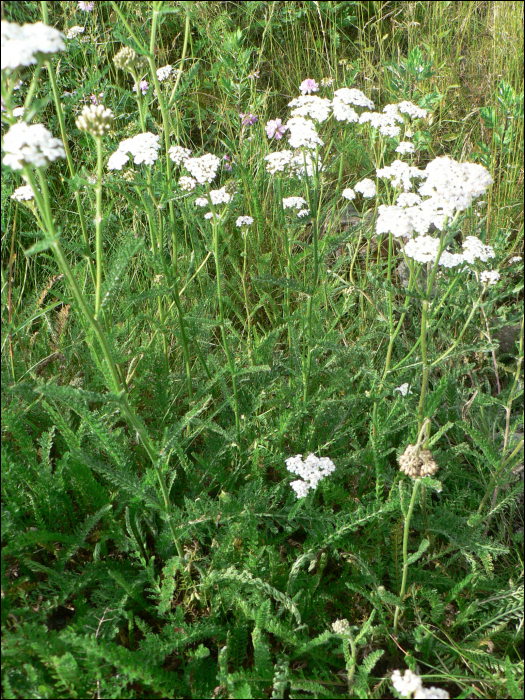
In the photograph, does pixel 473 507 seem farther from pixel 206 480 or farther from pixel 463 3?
pixel 463 3

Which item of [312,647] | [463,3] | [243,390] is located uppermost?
[463,3]

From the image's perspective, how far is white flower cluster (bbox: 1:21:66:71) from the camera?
1.18 meters

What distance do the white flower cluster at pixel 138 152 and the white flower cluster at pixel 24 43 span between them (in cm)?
63

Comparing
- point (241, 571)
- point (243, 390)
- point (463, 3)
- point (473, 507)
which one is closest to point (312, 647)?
point (241, 571)

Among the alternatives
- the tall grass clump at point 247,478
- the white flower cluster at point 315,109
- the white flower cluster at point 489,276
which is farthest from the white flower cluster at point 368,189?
the white flower cluster at point 489,276

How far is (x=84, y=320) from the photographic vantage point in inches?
86.0

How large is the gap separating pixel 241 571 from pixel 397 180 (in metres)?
1.51

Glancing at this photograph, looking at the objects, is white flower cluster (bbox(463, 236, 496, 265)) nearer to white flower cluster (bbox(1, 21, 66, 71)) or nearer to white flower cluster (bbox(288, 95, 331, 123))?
white flower cluster (bbox(288, 95, 331, 123))

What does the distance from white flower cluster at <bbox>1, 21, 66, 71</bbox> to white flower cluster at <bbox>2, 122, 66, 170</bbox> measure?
129 mm

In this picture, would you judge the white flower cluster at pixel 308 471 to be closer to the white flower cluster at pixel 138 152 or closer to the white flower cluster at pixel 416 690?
the white flower cluster at pixel 416 690

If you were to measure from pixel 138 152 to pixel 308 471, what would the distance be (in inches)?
48.6

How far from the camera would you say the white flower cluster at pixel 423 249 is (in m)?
1.75

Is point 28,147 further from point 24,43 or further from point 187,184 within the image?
point 187,184

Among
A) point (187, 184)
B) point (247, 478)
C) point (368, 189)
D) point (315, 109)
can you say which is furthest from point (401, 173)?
point (247, 478)
